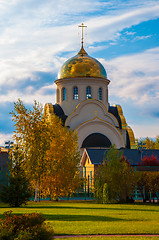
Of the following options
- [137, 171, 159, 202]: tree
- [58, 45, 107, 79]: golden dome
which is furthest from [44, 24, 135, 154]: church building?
[137, 171, 159, 202]: tree

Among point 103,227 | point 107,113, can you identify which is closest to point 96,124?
point 107,113

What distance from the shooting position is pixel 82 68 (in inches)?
1780

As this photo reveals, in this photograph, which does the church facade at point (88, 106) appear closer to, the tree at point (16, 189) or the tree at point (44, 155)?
the tree at point (44, 155)

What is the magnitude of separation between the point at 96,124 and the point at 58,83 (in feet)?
21.9

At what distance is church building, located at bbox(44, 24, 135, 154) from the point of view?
43938 millimetres

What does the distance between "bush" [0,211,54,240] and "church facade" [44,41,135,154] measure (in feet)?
109

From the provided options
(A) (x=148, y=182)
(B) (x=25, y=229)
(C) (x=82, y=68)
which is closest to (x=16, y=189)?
(A) (x=148, y=182)

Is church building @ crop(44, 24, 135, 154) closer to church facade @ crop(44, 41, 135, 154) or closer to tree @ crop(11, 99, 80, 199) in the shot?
church facade @ crop(44, 41, 135, 154)

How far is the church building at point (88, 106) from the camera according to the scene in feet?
144

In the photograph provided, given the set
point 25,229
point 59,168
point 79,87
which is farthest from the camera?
point 79,87

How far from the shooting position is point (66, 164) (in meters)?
28.1

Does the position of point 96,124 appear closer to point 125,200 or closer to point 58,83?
point 58,83

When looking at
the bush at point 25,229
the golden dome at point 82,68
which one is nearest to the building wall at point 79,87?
the golden dome at point 82,68

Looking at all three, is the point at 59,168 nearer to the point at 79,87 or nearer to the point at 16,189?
the point at 16,189
